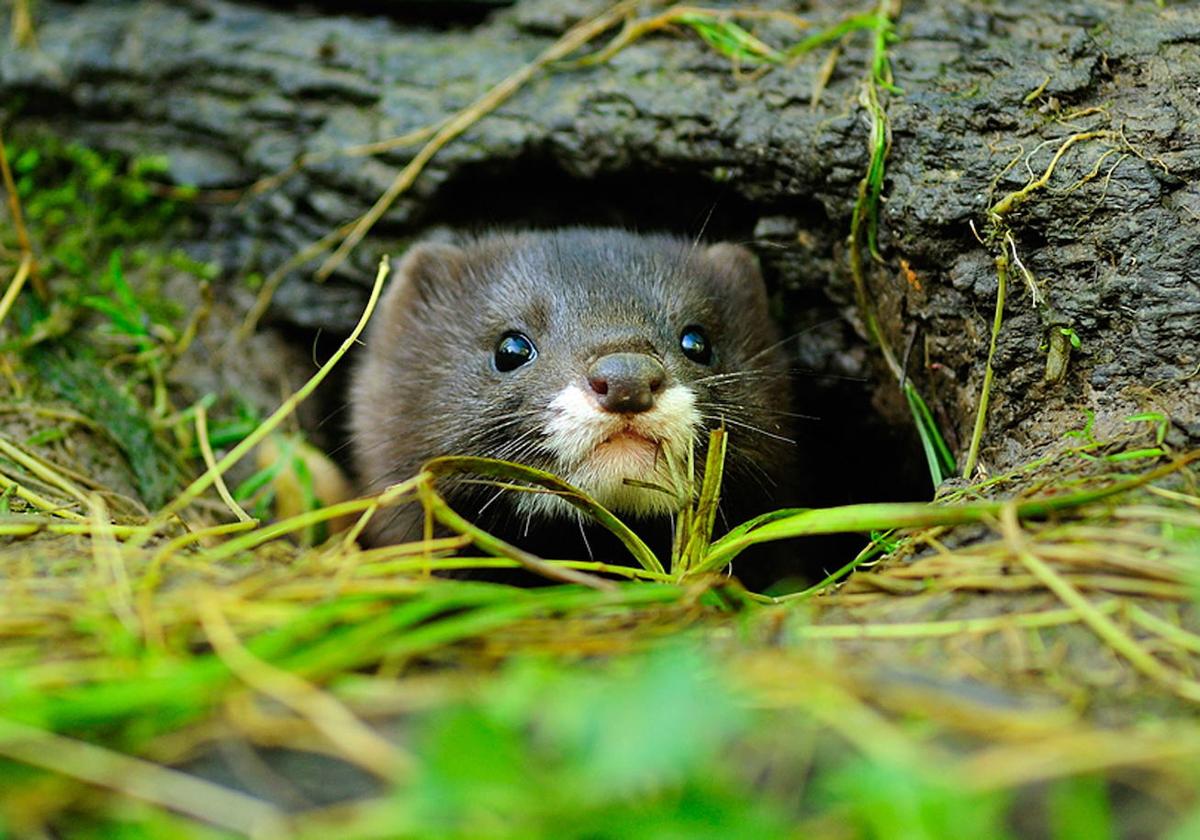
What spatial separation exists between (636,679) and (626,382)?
2.04 meters

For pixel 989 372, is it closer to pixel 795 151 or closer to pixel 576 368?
pixel 795 151

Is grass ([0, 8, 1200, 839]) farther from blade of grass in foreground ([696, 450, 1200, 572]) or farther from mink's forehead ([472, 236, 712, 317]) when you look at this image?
mink's forehead ([472, 236, 712, 317])

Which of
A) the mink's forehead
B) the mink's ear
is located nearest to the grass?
the mink's forehead

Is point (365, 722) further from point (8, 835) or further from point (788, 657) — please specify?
point (788, 657)

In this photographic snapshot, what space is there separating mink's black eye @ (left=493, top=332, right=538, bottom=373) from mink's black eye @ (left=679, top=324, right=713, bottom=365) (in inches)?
24.9

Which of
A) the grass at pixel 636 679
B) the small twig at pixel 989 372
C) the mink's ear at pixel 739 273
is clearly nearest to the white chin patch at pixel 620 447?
the grass at pixel 636 679

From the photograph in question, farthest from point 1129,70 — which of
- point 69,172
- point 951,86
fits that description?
point 69,172

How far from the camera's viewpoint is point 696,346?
187 inches

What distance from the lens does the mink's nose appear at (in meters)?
3.91

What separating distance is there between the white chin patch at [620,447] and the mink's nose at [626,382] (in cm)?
3

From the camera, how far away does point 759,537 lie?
346cm

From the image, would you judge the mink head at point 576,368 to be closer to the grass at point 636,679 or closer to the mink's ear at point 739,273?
the mink's ear at point 739,273

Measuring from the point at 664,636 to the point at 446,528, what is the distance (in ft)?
6.79

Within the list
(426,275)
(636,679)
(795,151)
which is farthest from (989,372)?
(636,679)
